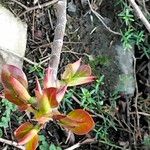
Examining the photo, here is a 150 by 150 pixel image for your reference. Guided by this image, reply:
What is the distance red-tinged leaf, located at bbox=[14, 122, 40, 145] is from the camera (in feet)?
4.64

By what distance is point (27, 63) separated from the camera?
2.00 metres

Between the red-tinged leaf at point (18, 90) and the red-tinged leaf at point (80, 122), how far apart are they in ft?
0.51

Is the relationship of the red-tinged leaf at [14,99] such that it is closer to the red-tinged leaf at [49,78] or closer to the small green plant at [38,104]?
the small green plant at [38,104]

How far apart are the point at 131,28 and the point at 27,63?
0.56 metres

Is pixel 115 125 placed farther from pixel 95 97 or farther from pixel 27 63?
pixel 27 63

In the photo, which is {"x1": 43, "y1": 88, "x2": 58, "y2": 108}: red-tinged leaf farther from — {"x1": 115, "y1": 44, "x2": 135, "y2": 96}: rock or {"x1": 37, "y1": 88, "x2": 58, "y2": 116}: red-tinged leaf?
{"x1": 115, "y1": 44, "x2": 135, "y2": 96}: rock

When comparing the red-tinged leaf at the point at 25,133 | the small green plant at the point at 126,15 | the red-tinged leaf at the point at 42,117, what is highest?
the small green plant at the point at 126,15

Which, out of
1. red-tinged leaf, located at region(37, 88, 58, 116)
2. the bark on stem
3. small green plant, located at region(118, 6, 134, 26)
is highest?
the bark on stem

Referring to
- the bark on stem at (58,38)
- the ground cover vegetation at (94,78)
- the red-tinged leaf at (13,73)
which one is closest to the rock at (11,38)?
the ground cover vegetation at (94,78)

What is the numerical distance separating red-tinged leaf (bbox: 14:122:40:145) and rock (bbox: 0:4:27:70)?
1.93 feet

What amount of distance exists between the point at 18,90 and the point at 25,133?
6.2 inches

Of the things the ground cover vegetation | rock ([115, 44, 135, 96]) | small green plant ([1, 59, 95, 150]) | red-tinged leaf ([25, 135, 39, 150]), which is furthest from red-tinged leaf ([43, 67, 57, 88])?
rock ([115, 44, 135, 96])

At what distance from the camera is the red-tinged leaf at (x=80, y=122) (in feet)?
4.66

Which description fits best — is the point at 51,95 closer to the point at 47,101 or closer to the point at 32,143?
the point at 47,101
